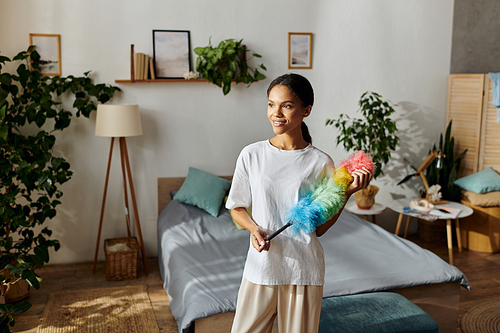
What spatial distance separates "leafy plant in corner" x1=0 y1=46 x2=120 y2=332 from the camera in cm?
310

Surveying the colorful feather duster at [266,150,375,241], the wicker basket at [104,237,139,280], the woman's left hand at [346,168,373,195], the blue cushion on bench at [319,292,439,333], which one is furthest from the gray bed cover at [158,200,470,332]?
the woman's left hand at [346,168,373,195]

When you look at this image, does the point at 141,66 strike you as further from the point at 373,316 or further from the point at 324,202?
the point at 324,202

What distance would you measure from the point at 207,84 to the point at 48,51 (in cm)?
134

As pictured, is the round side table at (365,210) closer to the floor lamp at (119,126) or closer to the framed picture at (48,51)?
the floor lamp at (119,126)

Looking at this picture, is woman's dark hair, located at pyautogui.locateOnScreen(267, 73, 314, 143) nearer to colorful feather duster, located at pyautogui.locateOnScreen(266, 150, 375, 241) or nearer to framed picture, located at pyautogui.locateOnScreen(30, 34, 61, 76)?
colorful feather duster, located at pyautogui.locateOnScreen(266, 150, 375, 241)

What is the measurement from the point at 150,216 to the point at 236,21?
1.94 meters

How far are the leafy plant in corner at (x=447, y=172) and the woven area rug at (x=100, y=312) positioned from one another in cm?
310

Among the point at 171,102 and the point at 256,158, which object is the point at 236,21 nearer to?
the point at 171,102

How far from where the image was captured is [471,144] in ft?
14.9

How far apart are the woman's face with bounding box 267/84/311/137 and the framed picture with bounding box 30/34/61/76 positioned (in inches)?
112

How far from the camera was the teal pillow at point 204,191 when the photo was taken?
12.2ft

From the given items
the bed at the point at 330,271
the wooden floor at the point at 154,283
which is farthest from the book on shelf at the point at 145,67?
the wooden floor at the point at 154,283

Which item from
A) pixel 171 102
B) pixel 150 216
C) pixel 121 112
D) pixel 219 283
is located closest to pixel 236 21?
pixel 171 102

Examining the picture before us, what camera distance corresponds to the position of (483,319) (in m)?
2.97
